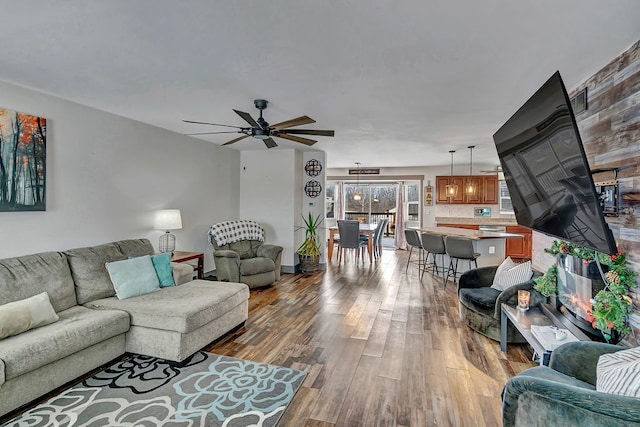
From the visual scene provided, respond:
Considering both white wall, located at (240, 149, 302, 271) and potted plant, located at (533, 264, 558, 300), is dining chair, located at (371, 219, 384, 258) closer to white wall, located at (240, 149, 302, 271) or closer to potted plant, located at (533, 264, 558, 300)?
white wall, located at (240, 149, 302, 271)

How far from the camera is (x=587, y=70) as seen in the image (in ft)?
7.89

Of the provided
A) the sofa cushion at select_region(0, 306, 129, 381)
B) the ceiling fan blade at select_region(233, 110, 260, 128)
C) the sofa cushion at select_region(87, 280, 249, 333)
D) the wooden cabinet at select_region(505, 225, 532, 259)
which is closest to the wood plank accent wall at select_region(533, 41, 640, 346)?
the ceiling fan blade at select_region(233, 110, 260, 128)

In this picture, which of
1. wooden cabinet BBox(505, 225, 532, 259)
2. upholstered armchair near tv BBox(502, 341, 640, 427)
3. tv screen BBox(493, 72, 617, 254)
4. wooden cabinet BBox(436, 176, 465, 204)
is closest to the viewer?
upholstered armchair near tv BBox(502, 341, 640, 427)

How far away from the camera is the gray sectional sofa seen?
206 centimetres

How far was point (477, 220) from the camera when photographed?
26.5ft

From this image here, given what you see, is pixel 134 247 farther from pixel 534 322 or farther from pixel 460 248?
pixel 460 248

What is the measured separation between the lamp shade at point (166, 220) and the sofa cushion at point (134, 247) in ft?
1.25

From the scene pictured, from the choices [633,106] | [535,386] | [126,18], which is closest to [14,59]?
[126,18]

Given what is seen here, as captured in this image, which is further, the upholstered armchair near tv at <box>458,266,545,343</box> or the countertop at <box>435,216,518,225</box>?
the countertop at <box>435,216,518,225</box>

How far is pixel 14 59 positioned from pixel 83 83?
48 centimetres

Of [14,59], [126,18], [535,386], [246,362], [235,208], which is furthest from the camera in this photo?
[235,208]

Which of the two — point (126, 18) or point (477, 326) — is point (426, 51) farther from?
point (477, 326)

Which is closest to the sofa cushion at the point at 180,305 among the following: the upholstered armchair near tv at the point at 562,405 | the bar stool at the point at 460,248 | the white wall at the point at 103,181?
the white wall at the point at 103,181

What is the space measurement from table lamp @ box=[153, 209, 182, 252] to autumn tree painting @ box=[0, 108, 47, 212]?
1265 mm
